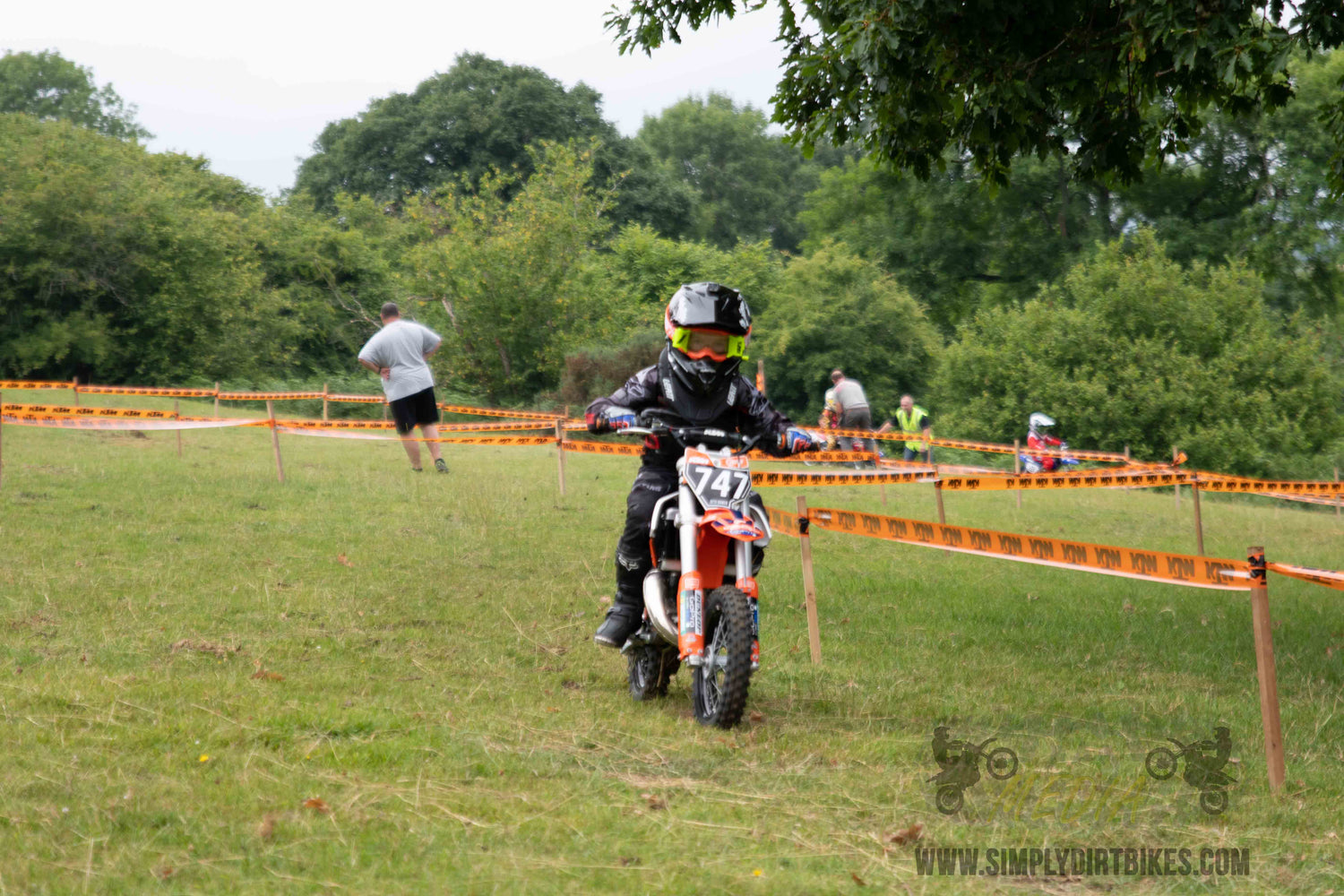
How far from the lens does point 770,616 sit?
8.81 meters

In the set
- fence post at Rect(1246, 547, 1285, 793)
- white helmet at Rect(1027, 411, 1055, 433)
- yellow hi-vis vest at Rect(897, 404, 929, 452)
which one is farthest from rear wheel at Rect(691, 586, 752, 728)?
white helmet at Rect(1027, 411, 1055, 433)

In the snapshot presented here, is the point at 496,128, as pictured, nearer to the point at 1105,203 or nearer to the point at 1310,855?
the point at 1105,203

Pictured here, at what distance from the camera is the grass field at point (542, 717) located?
4004 mm

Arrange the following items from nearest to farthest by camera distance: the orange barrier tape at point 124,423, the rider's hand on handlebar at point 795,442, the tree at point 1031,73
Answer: the rider's hand on handlebar at point 795,442 < the tree at point 1031,73 < the orange barrier tape at point 124,423

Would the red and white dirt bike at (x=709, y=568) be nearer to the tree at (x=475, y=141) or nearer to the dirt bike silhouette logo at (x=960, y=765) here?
the dirt bike silhouette logo at (x=960, y=765)

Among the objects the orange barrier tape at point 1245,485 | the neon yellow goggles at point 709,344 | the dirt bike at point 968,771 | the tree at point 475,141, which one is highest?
the tree at point 475,141

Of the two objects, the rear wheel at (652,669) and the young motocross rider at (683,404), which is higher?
the young motocross rider at (683,404)

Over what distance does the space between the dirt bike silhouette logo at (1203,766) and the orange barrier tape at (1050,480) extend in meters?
3.24

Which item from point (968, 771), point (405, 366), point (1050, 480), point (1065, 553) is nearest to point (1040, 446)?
point (405, 366)

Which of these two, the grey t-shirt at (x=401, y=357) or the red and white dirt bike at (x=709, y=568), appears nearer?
the red and white dirt bike at (x=709, y=568)

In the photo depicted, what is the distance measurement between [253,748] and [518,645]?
277 centimetres

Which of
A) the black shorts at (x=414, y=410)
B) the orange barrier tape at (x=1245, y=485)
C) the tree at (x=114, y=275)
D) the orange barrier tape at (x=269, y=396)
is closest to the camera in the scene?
the orange barrier tape at (x=1245, y=485)

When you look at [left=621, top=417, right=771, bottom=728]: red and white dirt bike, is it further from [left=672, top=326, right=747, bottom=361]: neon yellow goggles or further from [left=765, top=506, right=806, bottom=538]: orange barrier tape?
[left=765, top=506, right=806, bottom=538]: orange barrier tape

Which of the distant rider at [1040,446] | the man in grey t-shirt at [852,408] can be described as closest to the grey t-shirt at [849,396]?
the man in grey t-shirt at [852,408]
